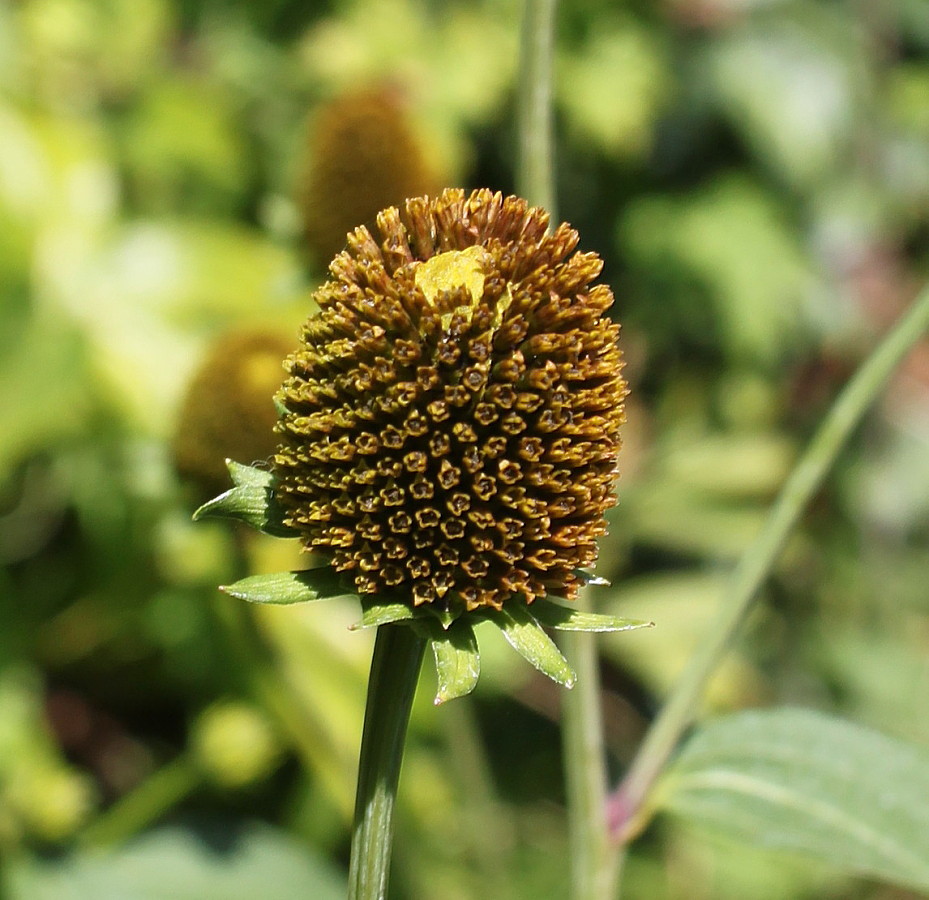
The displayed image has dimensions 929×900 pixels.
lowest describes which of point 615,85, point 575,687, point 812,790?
point 812,790

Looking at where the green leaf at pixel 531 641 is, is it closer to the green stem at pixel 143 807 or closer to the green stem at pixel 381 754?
the green stem at pixel 381 754

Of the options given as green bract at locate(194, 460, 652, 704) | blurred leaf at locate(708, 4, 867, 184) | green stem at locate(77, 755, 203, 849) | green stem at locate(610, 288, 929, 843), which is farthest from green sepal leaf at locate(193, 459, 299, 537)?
blurred leaf at locate(708, 4, 867, 184)

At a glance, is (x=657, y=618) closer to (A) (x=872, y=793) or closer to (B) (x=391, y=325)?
(A) (x=872, y=793)

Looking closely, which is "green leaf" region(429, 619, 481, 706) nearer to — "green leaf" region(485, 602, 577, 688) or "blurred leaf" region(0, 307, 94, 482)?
"green leaf" region(485, 602, 577, 688)

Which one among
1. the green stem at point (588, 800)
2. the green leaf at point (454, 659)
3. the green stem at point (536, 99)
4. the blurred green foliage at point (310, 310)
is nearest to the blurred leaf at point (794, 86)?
the blurred green foliage at point (310, 310)

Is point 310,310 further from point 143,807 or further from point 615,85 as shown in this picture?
point 615,85

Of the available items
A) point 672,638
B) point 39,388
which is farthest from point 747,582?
point 672,638

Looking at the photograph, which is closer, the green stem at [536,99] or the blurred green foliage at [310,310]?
the green stem at [536,99]
